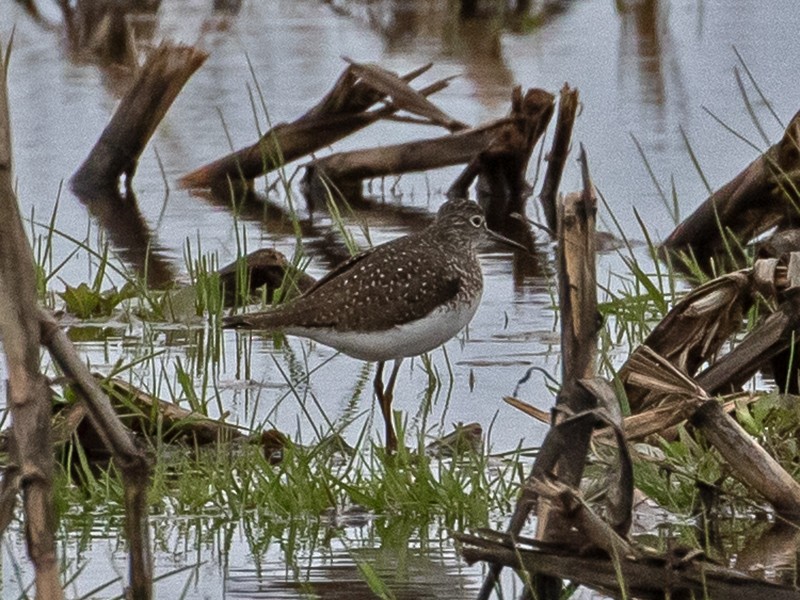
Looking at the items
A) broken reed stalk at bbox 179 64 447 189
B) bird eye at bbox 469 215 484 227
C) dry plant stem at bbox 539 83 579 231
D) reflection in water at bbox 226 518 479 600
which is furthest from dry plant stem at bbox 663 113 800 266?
reflection in water at bbox 226 518 479 600

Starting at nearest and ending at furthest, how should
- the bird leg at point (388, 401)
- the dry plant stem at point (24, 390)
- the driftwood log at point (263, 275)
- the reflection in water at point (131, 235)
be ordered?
the dry plant stem at point (24, 390)
the bird leg at point (388, 401)
the driftwood log at point (263, 275)
the reflection in water at point (131, 235)

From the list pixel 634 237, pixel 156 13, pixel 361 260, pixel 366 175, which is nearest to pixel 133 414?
pixel 361 260

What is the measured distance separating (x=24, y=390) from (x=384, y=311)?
360cm

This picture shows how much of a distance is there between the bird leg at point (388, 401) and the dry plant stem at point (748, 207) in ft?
6.23

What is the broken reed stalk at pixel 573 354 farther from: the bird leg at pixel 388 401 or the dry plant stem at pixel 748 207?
the dry plant stem at pixel 748 207

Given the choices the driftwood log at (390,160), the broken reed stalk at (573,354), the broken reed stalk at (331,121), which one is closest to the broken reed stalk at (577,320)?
the broken reed stalk at (573,354)

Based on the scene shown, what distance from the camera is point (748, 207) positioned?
27.9ft

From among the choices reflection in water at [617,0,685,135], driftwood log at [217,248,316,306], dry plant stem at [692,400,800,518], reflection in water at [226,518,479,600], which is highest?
reflection in water at [617,0,685,135]

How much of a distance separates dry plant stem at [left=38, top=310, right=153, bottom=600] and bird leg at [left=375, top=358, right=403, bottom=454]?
2560mm

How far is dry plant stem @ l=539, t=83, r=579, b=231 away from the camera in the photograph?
979 centimetres

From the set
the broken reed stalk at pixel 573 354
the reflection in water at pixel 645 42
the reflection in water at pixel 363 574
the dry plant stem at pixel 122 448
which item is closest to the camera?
the dry plant stem at pixel 122 448

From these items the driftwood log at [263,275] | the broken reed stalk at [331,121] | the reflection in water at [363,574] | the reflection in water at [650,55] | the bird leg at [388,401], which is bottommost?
the reflection in water at [363,574]

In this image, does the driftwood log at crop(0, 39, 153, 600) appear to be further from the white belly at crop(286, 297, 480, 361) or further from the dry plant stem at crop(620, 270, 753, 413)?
the white belly at crop(286, 297, 480, 361)

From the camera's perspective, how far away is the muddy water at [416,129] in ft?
23.4
